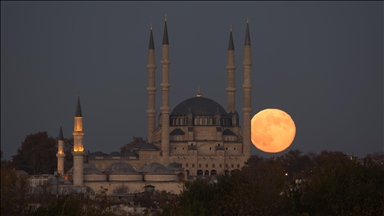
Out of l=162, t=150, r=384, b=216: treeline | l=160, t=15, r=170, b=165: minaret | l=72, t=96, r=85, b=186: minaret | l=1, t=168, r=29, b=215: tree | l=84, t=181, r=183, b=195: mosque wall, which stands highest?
l=160, t=15, r=170, b=165: minaret

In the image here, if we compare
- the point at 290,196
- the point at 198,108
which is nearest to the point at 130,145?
the point at 198,108

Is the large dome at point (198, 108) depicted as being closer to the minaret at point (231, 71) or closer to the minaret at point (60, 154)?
the minaret at point (231, 71)

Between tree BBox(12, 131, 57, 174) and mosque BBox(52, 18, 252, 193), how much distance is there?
2734 millimetres

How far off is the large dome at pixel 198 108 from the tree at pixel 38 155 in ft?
37.6

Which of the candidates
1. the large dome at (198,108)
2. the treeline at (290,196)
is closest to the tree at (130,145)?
the large dome at (198,108)

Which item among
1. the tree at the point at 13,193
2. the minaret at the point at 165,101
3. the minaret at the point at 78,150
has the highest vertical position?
the minaret at the point at 165,101

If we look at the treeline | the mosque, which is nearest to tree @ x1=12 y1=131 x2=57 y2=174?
the mosque

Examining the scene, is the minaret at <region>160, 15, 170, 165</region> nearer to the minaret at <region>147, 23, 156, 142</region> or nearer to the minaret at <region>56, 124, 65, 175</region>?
the minaret at <region>147, 23, 156, 142</region>

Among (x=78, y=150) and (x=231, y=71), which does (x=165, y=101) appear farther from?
(x=78, y=150)

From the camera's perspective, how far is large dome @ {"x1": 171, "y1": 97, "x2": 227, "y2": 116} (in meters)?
86.4

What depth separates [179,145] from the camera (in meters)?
83.2

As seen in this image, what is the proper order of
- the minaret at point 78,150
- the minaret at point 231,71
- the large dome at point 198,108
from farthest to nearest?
the large dome at point 198,108 < the minaret at point 231,71 < the minaret at point 78,150

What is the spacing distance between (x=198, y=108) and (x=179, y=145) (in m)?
4.97

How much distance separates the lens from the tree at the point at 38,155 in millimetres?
79250
